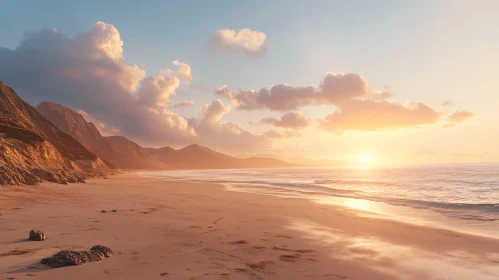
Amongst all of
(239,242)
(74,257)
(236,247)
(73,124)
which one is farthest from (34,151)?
(73,124)

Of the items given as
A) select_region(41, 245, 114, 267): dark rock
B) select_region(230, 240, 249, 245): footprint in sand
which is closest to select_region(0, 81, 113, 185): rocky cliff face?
select_region(41, 245, 114, 267): dark rock

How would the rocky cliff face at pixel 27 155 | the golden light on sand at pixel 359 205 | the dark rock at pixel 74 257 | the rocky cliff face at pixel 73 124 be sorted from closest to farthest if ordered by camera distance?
the dark rock at pixel 74 257, the golden light on sand at pixel 359 205, the rocky cliff face at pixel 27 155, the rocky cliff face at pixel 73 124

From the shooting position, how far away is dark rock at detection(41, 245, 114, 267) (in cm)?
706

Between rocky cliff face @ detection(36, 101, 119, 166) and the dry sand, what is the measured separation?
17173 cm

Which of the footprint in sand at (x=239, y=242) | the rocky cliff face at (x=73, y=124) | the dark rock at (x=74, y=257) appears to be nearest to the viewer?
the dark rock at (x=74, y=257)

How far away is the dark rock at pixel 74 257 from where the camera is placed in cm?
706

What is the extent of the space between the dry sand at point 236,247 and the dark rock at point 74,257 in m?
0.21

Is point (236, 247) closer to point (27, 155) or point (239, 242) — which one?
point (239, 242)

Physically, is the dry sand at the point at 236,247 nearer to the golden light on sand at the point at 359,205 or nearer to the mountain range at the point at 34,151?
the golden light on sand at the point at 359,205

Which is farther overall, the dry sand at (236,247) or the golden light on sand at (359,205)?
the golden light on sand at (359,205)

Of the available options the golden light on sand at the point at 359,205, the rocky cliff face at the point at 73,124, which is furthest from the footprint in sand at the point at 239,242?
the rocky cliff face at the point at 73,124

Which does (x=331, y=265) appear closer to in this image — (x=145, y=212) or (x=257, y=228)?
(x=257, y=228)

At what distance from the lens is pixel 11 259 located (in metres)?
7.38

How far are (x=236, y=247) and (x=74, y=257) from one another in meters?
4.95
